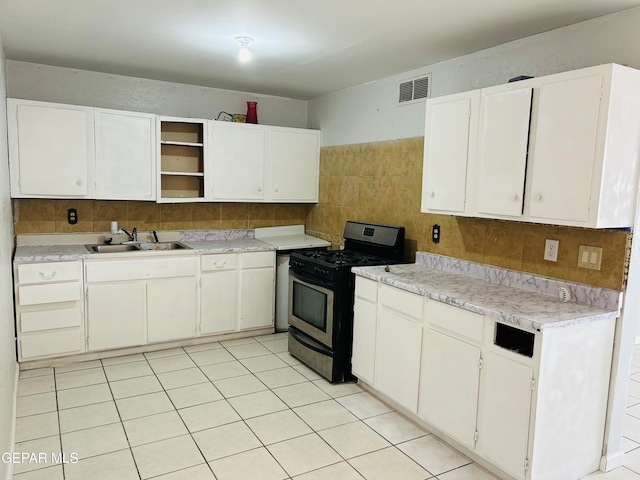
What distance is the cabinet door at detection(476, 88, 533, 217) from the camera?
2.51m

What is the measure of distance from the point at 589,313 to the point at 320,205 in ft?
10.3

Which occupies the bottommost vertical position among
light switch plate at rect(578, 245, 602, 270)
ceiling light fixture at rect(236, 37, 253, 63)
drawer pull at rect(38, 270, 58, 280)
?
drawer pull at rect(38, 270, 58, 280)

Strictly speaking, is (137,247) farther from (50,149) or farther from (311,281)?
(311,281)

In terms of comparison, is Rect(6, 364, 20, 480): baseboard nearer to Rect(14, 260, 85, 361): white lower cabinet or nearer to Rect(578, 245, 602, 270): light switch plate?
Rect(14, 260, 85, 361): white lower cabinet

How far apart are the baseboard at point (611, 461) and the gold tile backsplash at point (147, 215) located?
3622mm

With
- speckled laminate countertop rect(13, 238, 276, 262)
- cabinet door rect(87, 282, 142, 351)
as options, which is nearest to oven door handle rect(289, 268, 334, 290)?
speckled laminate countertop rect(13, 238, 276, 262)

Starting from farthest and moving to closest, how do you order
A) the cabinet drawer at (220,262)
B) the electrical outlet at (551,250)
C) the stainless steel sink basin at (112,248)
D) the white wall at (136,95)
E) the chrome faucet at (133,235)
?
the chrome faucet at (133,235) < the cabinet drawer at (220,262) < the stainless steel sink basin at (112,248) < the white wall at (136,95) < the electrical outlet at (551,250)

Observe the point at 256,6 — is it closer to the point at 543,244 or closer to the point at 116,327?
the point at 543,244

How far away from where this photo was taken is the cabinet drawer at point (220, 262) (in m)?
4.24

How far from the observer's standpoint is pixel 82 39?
320 centimetres

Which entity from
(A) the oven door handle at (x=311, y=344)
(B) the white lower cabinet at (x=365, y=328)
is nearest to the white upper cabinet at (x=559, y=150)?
(B) the white lower cabinet at (x=365, y=328)

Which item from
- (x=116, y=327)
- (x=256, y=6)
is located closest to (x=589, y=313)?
A: (x=256, y=6)

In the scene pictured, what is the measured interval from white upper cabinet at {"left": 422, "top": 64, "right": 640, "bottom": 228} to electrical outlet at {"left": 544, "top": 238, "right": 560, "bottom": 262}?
31 cm

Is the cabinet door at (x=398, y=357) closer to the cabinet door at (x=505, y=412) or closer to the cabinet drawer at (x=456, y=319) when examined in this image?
the cabinet drawer at (x=456, y=319)
